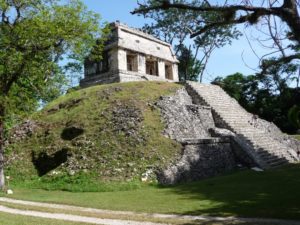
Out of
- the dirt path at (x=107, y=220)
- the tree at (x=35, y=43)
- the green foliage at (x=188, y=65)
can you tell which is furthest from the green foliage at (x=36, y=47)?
the green foliage at (x=188, y=65)

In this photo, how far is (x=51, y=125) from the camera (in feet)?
75.5

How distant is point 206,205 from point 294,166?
10216mm

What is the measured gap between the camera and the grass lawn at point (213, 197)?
1089 cm

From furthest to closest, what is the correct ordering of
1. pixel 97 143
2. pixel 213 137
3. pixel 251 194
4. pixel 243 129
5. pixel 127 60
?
pixel 127 60
pixel 243 129
pixel 213 137
pixel 97 143
pixel 251 194

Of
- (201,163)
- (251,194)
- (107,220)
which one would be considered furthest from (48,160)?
(251,194)

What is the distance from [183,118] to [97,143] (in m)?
5.91

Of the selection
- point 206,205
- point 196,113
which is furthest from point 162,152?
point 206,205

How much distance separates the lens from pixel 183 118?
23.0 m

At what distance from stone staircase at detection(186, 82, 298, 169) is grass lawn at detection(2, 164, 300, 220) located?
13.1ft

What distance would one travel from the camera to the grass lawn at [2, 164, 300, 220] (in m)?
10.9

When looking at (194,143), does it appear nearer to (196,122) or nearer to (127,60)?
(196,122)

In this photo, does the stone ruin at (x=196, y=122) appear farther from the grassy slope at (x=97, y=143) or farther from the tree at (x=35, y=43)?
the tree at (x=35, y=43)

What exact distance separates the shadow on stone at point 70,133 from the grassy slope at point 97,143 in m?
0.07

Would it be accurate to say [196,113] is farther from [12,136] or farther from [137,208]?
[137,208]
